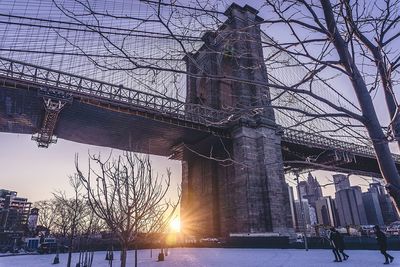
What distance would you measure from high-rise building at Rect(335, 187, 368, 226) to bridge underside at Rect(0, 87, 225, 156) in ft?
317

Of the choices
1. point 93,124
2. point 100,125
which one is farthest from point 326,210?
point 93,124

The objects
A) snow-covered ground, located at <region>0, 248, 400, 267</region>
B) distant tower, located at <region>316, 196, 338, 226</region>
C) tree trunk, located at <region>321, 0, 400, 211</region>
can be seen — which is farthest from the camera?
distant tower, located at <region>316, 196, 338, 226</region>

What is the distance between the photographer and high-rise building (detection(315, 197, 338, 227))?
115438mm

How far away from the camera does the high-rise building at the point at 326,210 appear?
4545 inches

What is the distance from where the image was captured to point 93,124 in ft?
80.6

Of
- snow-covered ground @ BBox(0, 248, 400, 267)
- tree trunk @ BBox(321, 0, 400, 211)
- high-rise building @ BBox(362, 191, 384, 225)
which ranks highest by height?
high-rise building @ BBox(362, 191, 384, 225)

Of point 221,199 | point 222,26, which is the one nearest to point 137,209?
point 222,26

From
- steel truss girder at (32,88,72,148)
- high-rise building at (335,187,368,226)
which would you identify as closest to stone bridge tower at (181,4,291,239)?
steel truss girder at (32,88,72,148)

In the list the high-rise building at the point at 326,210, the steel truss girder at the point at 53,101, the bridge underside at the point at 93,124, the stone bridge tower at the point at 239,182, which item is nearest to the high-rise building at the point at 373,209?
the high-rise building at the point at 326,210

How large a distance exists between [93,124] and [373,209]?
11229 cm

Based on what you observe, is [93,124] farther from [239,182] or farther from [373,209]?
[373,209]

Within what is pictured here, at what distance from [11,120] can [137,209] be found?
73.8 ft

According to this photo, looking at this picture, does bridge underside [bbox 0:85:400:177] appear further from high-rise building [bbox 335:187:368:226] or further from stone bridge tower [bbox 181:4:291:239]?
high-rise building [bbox 335:187:368:226]

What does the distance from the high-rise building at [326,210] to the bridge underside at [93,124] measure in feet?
353
